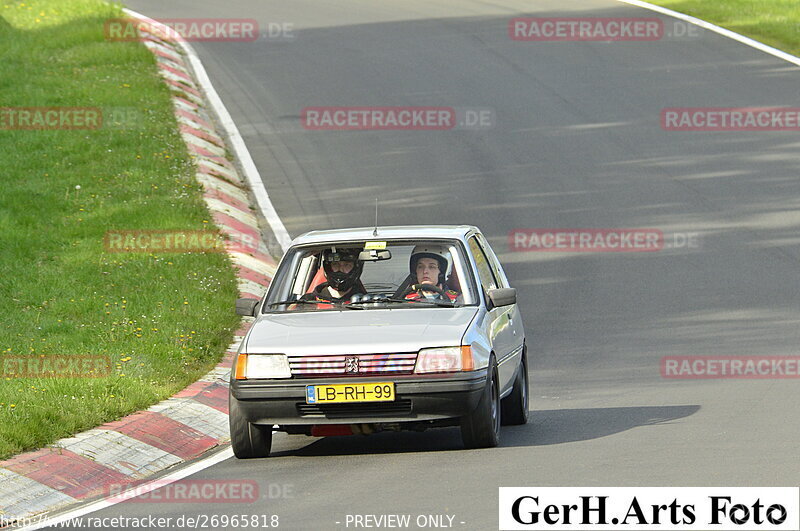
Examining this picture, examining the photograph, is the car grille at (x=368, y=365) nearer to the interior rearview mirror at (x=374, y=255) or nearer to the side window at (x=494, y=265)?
the interior rearview mirror at (x=374, y=255)

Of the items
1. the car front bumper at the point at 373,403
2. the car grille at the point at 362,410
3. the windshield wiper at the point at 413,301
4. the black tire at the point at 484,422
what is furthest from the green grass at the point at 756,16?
the car grille at the point at 362,410

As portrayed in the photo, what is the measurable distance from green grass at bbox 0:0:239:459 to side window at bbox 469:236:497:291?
279cm

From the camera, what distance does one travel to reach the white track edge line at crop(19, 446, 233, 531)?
26.6 ft

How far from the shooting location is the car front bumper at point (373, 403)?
9234 mm

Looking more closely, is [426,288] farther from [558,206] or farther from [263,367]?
[558,206]

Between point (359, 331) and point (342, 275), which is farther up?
point (342, 275)

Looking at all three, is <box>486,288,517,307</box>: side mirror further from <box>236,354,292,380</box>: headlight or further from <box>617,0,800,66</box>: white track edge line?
<box>617,0,800,66</box>: white track edge line

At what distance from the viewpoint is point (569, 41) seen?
104ft

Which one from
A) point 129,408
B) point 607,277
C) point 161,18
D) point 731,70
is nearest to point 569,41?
point 731,70

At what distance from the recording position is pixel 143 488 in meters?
9.00

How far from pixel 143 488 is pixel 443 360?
2108 millimetres

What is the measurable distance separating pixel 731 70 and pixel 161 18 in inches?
562

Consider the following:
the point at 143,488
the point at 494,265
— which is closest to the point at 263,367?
the point at 143,488

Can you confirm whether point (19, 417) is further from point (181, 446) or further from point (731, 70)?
point (731, 70)
